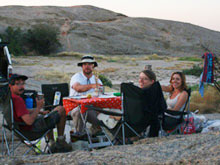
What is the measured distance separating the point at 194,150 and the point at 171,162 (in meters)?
0.43

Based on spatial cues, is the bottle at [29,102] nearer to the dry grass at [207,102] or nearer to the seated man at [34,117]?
the seated man at [34,117]

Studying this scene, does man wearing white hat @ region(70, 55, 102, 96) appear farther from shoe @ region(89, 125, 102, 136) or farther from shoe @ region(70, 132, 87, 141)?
shoe @ region(70, 132, 87, 141)

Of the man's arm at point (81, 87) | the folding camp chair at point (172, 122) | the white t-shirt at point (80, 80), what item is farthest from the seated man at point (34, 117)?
the folding camp chair at point (172, 122)

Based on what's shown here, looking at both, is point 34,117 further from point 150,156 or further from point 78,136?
point 150,156

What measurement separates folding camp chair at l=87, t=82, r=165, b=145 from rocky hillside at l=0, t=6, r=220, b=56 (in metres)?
33.0

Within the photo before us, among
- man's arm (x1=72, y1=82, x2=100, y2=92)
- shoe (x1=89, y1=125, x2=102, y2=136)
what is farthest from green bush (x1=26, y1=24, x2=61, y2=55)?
shoe (x1=89, y1=125, x2=102, y2=136)

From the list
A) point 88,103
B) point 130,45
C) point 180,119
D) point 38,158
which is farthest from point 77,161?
point 130,45

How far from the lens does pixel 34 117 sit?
3848 millimetres

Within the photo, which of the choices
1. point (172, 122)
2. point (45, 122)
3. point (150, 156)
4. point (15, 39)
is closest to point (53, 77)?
point (172, 122)

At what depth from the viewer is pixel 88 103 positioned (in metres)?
4.28

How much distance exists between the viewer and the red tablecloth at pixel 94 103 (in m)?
4.29

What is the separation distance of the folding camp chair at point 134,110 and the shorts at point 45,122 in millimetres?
449

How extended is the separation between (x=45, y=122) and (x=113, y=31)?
42.3m

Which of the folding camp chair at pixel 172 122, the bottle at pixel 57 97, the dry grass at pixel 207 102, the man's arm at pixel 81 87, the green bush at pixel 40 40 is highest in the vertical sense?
the green bush at pixel 40 40
